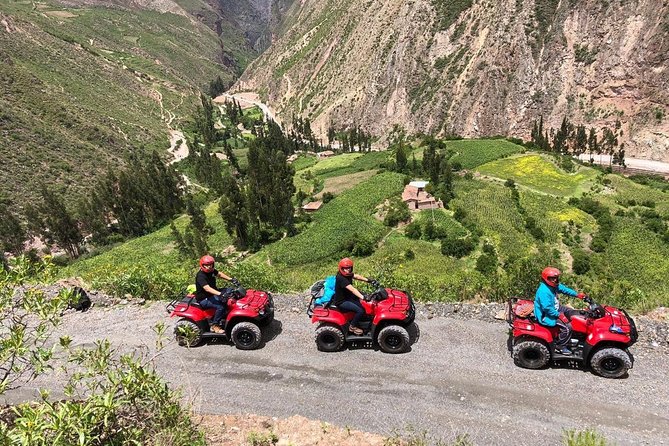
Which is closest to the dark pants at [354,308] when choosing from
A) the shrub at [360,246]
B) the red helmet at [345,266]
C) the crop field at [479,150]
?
the red helmet at [345,266]

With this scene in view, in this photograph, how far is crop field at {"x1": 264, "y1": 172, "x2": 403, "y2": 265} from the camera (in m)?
43.9

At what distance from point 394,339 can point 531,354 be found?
11.8ft

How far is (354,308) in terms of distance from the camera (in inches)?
472

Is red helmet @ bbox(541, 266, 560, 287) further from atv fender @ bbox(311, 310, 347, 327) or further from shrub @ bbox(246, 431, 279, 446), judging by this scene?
shrub @ bbox(246, 431, 279, 446)

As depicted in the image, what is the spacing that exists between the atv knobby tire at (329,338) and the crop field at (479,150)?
59.4 metres

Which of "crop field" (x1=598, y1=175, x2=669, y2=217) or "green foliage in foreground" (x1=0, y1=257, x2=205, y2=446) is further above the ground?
"green foliage in foreground" (x1=0, y1=257, x2=205, y2=446)

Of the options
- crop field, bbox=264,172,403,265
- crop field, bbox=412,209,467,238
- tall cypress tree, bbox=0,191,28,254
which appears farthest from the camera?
tall cypress tree, bbox=0,191,28,254

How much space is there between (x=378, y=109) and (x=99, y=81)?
87411 mm

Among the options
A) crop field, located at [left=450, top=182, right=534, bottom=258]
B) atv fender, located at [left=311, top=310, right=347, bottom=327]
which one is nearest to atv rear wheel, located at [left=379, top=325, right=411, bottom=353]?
atv fender, located at [left=311, top=310, right=347, bottom=327]

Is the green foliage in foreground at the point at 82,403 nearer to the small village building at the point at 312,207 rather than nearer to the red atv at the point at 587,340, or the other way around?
the red atv at the point at 587,340

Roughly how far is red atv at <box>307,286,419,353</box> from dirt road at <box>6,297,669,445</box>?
0.35 metres

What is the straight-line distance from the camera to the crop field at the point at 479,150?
223ft

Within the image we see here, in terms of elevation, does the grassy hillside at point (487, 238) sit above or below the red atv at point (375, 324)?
below

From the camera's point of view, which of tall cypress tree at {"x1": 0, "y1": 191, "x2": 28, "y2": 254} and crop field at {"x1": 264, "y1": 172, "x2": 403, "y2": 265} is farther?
tall cypress tree at {"x1": 0, "y1": 191, "x2": 28, "y2": 254}
